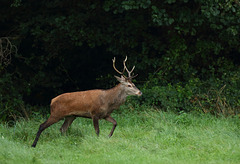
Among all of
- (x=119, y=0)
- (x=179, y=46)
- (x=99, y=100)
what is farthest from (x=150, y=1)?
(x=99, y=100)

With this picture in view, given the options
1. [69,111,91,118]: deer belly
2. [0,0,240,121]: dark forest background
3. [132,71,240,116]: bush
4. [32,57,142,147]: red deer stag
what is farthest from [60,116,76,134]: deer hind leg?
[132,71,240,116]: bush

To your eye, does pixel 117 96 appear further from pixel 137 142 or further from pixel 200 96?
pixel 200 96

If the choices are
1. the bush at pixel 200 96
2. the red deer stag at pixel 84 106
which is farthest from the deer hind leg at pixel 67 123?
the bush at pixel 200 96

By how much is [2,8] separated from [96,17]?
2973mm

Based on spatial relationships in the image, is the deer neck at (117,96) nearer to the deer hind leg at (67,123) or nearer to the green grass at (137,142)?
the green grass at (137,142)

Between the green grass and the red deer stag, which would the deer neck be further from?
the green grass

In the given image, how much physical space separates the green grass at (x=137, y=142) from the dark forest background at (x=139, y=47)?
1590 mm

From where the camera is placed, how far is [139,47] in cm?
1477

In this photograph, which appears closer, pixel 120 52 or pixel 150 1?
pixel 150 1

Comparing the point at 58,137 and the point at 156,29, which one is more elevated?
the point at 156,29

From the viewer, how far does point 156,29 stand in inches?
582

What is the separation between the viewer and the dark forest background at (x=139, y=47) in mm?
12602

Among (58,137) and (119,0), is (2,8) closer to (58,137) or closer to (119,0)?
(119,0)

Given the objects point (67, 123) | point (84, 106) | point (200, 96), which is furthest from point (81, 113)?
point (200, 96)
